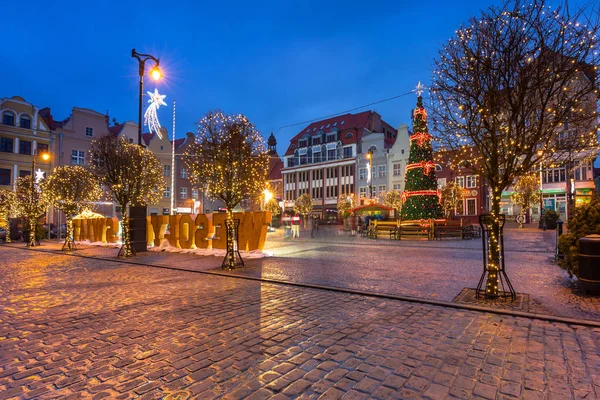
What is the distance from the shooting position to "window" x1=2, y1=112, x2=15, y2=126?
127 ft

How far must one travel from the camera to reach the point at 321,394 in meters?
3.11

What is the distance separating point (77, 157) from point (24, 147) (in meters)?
5.34

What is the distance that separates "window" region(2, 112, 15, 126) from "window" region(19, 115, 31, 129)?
74 centimetres

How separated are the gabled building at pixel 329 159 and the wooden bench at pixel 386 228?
31381 millimetres

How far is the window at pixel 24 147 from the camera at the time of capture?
1569 inches

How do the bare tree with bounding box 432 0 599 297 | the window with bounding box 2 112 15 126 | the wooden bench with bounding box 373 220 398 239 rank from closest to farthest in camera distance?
the bare tree with bounding box 432 0 599 297 → the wooden bench with bounding box 373 220 398 239 → the window with bounding box 2 112 15 126

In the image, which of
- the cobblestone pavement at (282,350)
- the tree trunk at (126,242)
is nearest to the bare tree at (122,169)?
the tree trunk at (126,242)

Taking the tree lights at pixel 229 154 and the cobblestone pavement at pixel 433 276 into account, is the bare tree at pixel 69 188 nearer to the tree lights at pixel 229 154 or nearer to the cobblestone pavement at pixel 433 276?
the tree lights at pixel 229 154

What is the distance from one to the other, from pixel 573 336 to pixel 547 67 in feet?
15.0

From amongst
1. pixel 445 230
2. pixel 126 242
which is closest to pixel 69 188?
pixel 126 242

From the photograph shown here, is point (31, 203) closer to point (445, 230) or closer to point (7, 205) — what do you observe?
point (7, 205)

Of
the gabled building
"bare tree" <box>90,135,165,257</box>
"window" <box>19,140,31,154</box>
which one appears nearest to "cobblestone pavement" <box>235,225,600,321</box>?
"bare tree" <box>90,135,165,257</box>

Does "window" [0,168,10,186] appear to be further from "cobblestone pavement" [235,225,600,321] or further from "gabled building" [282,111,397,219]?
"gabled building" [282,111,397,219]

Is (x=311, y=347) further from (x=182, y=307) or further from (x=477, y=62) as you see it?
(x=477, y=62)
